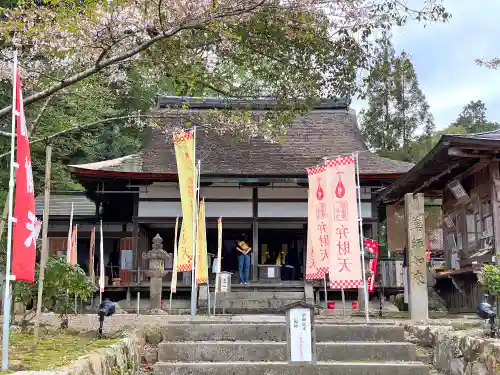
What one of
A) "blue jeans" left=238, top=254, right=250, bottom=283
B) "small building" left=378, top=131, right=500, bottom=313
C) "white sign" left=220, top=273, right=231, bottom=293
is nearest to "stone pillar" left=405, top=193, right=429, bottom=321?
"small building" left=378, top=131, right=500, bottom=313

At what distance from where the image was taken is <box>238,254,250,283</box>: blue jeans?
50.8 ft

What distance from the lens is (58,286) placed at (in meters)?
6.70

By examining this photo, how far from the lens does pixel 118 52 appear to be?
7340 mm

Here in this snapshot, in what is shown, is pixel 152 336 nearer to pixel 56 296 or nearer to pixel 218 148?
pixel 56 296

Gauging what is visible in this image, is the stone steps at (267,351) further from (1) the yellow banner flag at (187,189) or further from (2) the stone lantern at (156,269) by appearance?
(2) the stone lantern at (156,269)

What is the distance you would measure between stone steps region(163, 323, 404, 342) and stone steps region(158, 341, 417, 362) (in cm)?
34

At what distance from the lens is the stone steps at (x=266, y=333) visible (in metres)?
6.88

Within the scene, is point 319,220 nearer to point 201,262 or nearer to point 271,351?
point 201,262

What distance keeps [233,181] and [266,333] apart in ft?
30.6

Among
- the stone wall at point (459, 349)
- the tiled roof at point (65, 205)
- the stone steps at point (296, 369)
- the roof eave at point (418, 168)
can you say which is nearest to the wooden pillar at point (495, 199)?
the roof eave at point (418, 168)

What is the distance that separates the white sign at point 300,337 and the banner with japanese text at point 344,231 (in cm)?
315

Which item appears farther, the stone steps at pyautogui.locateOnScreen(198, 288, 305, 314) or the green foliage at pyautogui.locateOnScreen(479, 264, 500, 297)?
the stone steps at pyautogui.locateOnScreen(198, 288, 305, 314)

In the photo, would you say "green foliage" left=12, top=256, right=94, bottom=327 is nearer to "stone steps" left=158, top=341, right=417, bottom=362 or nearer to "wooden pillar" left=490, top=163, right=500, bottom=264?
"stone steps" left=158, top=341, right=417, bottom=362

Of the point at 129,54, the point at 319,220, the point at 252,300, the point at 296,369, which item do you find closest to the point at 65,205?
the point at 252,300
